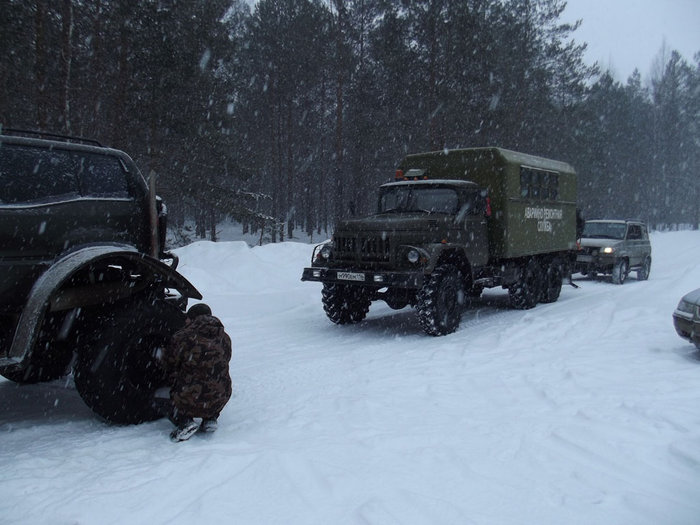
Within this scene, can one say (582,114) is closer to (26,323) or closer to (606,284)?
(606,284)

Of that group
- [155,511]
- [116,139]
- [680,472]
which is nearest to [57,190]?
[155,511]

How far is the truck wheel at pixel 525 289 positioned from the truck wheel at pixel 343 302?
133 inches

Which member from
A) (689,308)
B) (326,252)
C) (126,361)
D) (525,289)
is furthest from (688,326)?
(126,361)

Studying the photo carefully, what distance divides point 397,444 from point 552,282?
9.31m

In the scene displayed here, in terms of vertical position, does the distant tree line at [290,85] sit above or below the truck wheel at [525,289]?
above

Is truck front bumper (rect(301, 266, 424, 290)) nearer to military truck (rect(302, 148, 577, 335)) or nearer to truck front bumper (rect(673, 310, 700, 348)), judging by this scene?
military truck (rect(302, 148, 577, 335))

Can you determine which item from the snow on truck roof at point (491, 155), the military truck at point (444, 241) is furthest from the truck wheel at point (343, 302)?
the snow on truck roof at point (491, 155)

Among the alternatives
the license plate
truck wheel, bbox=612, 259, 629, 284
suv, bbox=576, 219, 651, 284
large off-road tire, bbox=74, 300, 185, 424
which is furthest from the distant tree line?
truck wheel, bbox=612, 259, 629, 284

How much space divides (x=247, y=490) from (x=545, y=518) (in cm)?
178

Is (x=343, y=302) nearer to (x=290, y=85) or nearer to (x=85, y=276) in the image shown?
(x=85, y=276)

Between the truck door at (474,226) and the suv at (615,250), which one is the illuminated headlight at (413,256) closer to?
the truck door at (474,226)

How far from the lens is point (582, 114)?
38.6m

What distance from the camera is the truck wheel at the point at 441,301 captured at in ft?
27.0

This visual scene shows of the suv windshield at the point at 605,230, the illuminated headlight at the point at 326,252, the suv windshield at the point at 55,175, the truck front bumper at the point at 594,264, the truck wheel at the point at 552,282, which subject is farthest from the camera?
the suv windshield at the point at 605,230
